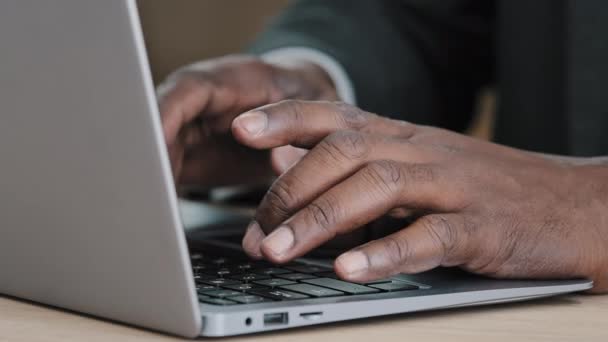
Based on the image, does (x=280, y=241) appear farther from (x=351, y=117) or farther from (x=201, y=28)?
(x=201, y=28)

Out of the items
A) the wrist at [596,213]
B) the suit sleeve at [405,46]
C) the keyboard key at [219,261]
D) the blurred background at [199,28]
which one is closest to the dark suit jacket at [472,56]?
the suit sleeve at [405,46]

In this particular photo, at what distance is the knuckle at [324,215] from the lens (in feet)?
1.46

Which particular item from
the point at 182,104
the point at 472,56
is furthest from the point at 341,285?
the point at 472,56

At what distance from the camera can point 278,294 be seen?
0.42 meters

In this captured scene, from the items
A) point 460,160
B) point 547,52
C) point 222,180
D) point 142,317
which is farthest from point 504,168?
point 547,52

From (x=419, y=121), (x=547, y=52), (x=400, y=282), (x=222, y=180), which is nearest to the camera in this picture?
(x=400, y=282)

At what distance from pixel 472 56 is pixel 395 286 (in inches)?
37.1

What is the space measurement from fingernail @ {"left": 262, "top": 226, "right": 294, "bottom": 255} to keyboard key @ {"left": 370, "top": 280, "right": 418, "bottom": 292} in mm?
56

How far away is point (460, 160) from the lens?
1.64ft

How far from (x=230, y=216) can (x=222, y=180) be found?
10cm

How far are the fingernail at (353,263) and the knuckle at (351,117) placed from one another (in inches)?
4.2

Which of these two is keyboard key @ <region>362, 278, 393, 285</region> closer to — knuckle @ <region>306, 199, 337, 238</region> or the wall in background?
knuckle @ <region>306, 199, 337, 238</region>

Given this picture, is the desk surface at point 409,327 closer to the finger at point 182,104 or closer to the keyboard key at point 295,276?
the keyboard key at point 295,276

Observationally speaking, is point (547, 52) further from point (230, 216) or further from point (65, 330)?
point (65, 330)
